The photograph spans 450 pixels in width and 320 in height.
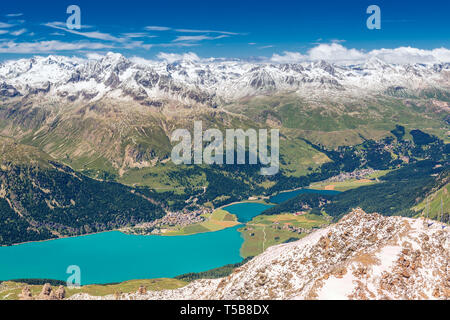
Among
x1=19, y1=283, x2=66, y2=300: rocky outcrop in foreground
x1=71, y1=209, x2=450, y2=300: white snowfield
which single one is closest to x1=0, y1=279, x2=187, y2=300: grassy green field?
x1=19, y1=283, x2=66, y2=300: rocky outcrop in foreground

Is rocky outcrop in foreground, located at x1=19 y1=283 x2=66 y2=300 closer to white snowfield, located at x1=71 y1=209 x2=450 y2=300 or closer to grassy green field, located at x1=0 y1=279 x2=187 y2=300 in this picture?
white snowfield, located at x1=71 y1=209 x2=450 y2=300

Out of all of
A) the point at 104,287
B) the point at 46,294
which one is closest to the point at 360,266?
the point at 46,294

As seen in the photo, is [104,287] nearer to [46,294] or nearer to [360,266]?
[46,294]

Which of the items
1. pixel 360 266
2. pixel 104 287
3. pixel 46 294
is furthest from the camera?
pixel 104 287

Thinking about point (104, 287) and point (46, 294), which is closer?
point (46, 294)
